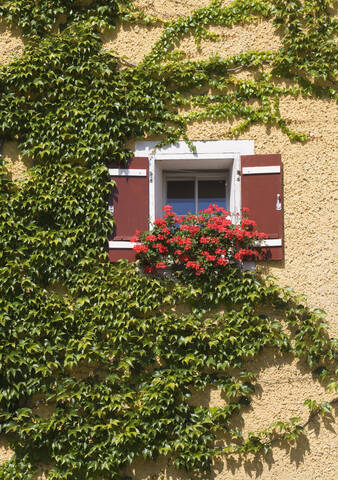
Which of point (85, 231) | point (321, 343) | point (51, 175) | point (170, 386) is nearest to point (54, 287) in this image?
point (85, 231)

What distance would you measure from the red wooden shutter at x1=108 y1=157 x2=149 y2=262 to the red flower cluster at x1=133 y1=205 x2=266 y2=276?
136mm

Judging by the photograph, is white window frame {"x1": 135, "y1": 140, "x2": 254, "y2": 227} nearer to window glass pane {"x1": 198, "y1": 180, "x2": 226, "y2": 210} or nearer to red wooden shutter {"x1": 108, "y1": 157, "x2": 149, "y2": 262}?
red wooden shutter {"x1": 108, "y1": 157, "x2": 149, "y2": 262}

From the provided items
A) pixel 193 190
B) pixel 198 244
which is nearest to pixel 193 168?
pixel 193 190

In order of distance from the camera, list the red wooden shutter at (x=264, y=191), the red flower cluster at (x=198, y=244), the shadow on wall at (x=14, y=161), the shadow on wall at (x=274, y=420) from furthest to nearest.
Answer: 1. the shadow on wall at (x=14, y=161)
2. the red wooden shutter at (x=264, y=191)
3. the red flower cluster at (x=198, y=244)
4. the shadow on wall at (x=274, y=420)

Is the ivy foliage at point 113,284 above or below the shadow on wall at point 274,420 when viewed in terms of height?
above

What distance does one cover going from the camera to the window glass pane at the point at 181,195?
6191 mm

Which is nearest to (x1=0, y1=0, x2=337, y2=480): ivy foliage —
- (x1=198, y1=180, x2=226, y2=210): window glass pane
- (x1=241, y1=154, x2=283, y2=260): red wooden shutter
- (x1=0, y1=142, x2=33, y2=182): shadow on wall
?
(x1=0, y1=142, x2=33, y2=182): shadow on wall

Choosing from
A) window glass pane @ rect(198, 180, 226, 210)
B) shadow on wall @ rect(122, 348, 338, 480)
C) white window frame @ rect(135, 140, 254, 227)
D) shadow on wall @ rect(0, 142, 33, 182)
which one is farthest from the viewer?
window glass pane @ rect(198, 180, 226, 210)

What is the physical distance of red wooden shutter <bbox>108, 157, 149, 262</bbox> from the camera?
5.66 m

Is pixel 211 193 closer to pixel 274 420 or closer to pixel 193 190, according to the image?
pixel 193 190

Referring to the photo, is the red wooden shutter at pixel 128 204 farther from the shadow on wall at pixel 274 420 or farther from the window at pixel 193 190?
the shadow on wall at pixel 274 420

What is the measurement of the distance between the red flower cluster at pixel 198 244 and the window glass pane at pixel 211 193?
572mm

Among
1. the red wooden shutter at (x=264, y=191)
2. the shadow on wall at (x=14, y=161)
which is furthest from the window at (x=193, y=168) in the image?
the shadow on wall at (x=14, y=161)

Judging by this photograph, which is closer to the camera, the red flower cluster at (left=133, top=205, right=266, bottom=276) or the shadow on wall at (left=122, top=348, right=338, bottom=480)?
the shadow on wall at (left=122, top=348, right=338, bottom=480)
